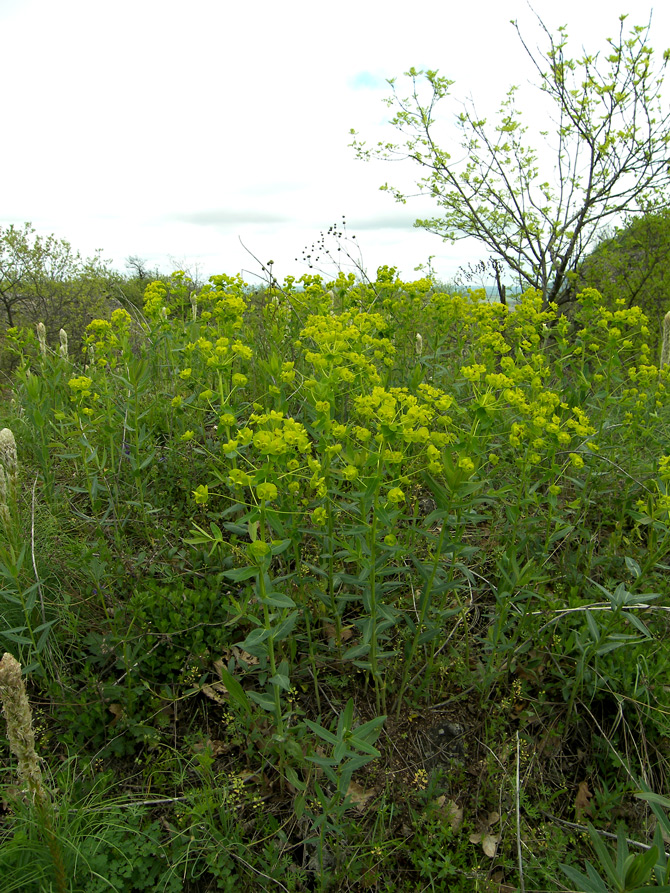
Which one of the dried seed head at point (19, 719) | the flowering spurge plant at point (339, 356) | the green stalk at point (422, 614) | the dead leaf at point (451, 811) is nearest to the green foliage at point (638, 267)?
the flowering spurge plant at point (339, 356)

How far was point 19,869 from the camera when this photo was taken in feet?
5.90

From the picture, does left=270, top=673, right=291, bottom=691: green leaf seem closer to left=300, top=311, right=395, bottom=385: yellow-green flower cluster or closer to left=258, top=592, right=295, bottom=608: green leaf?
left=258, top=592, right=295, bottom=608: green leaf

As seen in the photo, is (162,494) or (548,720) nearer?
(548,720)

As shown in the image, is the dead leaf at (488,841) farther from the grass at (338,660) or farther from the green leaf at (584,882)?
the green leaf at (584,882)

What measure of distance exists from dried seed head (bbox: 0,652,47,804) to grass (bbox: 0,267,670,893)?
27 centimetres

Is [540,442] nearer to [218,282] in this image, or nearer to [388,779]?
[388,779]

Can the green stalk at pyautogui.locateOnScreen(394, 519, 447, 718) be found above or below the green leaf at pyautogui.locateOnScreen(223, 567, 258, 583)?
below

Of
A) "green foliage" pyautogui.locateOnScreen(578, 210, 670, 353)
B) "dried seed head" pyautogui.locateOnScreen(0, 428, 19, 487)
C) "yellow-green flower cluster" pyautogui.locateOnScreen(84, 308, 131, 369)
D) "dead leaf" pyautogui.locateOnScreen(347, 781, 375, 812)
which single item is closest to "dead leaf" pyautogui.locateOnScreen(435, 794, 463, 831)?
"dead leaf" pyautogui.locateOnScreen(347, 781, 375, 812)

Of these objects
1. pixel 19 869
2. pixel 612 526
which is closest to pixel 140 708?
pixel 19 869

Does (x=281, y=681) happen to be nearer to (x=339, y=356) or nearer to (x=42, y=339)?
(x=339, y=356)

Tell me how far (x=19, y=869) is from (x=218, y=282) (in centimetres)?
301

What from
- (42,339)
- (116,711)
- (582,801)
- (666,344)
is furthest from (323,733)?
(666,344)

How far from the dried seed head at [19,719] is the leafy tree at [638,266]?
7.73 meters

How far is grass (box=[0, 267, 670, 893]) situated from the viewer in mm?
2010
